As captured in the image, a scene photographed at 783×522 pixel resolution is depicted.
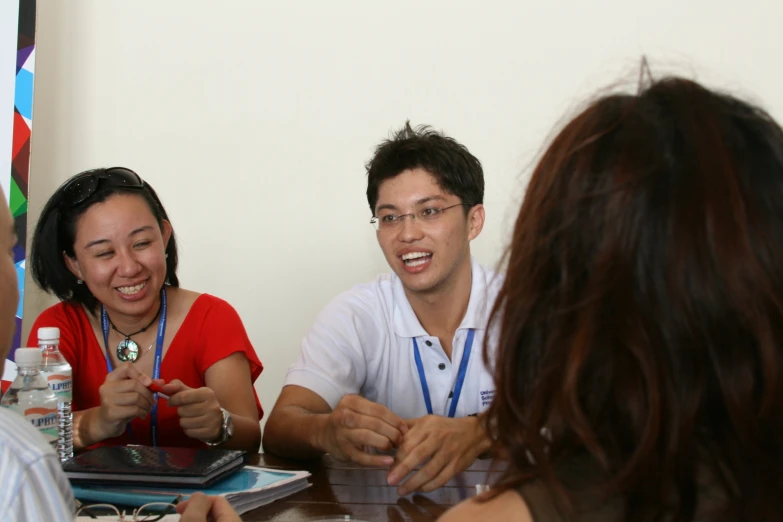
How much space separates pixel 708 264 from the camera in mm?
665

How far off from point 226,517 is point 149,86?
260cm

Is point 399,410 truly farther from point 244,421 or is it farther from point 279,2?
point 279,2

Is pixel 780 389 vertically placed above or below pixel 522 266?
→ below

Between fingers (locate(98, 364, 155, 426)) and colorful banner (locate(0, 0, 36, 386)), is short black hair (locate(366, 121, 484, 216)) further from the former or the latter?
colorful banner (locate(0, 0, 36, 386))

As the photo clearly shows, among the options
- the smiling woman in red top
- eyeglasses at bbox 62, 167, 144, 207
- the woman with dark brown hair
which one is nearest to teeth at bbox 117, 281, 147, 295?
the smiling woman in red top

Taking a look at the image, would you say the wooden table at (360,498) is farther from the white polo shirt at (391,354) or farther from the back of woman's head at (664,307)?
the back of woman's head at (664,307)

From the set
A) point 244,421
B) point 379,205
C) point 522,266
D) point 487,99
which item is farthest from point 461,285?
point 522,266

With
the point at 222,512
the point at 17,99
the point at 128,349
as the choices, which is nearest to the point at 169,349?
the point at 128,349

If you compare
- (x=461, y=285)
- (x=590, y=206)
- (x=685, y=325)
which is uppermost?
(x=590, y=206)

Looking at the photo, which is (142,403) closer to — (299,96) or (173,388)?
(173,388)

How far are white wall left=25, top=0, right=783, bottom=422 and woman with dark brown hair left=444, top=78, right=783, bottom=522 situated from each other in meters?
2.45

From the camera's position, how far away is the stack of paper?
1303mm

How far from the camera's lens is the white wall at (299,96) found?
3121 millimetres

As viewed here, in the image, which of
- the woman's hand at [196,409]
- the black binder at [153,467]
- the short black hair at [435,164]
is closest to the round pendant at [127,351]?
the woman's hand at [196,409]
